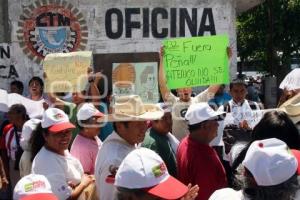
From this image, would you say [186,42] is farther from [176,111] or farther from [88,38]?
[88,38]

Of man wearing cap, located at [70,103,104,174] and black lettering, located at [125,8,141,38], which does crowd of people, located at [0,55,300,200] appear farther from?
black lettering, located at [125,8,141,38]

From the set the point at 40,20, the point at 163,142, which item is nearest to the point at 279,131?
the point at 163,142

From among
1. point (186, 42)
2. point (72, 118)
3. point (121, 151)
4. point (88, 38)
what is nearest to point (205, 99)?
point (186, 42)

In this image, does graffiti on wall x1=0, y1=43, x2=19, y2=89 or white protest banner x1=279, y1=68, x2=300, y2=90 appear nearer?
white protest banner x1=279, y1=68, x2=300, y2=90

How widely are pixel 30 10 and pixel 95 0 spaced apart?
113 cm

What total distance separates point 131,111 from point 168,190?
1460 mm

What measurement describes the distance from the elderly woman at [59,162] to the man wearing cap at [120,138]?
1.28ft

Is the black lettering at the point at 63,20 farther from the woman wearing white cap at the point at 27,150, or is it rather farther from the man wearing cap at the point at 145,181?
the man wearing cap at the point at 145,181

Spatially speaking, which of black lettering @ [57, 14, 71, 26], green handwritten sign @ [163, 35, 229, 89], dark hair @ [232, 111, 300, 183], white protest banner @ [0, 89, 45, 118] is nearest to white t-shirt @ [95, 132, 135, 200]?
dark hair @ [232, 111, 300, 183]

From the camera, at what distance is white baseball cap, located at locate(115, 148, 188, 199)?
7.41 ft

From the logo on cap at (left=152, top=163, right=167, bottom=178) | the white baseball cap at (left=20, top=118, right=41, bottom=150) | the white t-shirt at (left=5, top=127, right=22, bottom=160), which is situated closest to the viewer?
the logo on cap at (left=152, top=163, right=167, bottom=178)

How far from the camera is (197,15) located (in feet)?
32.9

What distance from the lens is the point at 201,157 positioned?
13.0 feet

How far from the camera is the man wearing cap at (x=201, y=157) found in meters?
3.92
